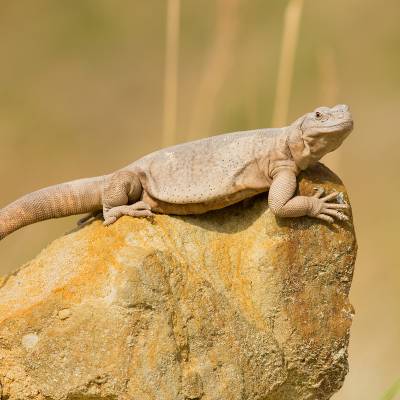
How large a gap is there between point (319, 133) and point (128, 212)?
108cm

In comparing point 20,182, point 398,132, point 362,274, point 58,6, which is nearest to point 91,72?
point 58,6

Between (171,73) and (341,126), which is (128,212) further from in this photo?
(171,73)

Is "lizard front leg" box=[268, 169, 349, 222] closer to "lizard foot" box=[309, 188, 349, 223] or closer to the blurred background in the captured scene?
"lizard foot" box=[309, 188, 349, 223]

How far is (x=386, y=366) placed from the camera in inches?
311

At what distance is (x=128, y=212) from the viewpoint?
548 centimetres

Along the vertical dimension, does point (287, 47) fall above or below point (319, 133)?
above

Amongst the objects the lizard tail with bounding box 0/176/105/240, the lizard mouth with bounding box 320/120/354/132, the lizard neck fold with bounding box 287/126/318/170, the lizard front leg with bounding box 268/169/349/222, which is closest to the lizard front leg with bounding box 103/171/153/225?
the lizard tail with bounding box 0/176/105/240

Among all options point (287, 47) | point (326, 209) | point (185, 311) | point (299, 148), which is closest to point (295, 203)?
point (326, 209)

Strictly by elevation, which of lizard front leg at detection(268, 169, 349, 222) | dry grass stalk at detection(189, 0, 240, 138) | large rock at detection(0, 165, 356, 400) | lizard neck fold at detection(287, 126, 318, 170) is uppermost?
dry grass stalk at detection(189, 0, 240, 138)

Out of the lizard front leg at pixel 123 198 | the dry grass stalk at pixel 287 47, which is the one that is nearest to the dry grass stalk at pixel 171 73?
the dry grass stalk at pixel 287 47

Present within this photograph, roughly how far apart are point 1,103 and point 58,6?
1305 mm

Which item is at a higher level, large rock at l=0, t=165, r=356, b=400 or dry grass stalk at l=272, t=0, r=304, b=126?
dry grass stalk at l=272, t=0, r=304, b=126

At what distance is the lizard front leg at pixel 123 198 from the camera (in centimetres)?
549

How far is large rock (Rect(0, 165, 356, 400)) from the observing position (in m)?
5.02
